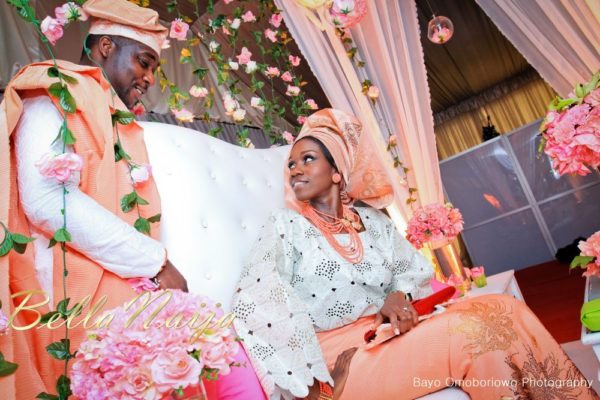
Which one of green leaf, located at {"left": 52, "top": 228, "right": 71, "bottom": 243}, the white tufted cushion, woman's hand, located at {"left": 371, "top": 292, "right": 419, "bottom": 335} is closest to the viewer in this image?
green leaf, located at {"left": 52, "top": 228, "right": 71, "bottom": 243}

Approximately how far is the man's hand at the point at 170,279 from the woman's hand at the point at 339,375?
0.54 m

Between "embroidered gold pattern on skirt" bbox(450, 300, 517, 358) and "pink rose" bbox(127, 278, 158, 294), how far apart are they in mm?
964

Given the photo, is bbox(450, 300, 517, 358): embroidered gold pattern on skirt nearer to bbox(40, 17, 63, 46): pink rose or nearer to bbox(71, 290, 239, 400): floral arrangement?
bbox(71, 290, 239, 400): floral arrangement

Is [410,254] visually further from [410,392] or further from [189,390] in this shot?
[189,390]

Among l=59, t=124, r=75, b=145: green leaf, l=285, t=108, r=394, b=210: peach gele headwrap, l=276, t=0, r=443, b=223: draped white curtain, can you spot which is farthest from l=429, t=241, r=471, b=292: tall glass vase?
l=59, t=124, r=75, b=145: green leaf

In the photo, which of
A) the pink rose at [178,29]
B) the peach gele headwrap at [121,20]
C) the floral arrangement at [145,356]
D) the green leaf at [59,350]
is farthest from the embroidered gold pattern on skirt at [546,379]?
the pink rose at [178,29]

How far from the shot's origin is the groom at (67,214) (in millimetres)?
1326

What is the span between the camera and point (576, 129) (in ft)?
5.46

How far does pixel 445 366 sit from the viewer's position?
5.02ft

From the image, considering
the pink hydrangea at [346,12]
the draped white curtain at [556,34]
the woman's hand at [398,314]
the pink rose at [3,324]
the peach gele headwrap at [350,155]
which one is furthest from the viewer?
the pink hydrangea at [346,12]

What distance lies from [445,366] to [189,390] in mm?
844

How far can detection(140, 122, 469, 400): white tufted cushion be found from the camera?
73.1 inches

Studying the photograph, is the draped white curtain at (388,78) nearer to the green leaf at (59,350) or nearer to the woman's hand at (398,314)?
the woman's hand at (398,314)

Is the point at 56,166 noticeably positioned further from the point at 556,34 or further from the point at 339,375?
the point at 556,34
